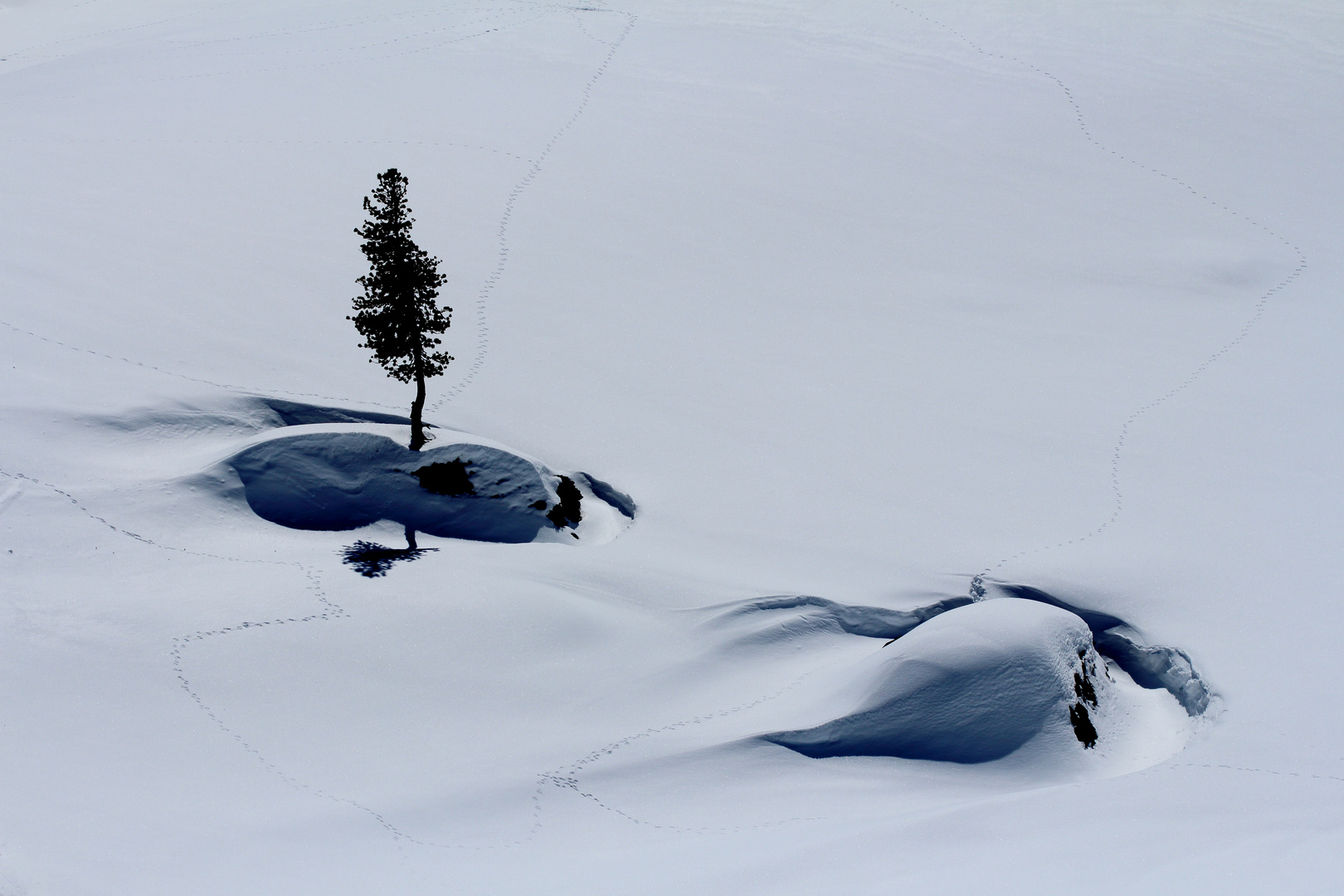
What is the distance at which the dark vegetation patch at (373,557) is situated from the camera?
59.5 feet

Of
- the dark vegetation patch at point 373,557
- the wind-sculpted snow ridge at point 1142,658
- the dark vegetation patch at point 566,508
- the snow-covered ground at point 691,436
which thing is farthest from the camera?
the dark vegetation patch at point 566,508

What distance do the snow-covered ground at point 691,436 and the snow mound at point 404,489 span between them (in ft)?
0.94

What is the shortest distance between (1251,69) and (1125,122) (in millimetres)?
7273

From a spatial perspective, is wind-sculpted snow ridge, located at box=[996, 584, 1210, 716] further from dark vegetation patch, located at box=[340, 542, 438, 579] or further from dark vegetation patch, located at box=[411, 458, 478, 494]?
dark vegetation patch, located at box=[340, 542, 438, 579]

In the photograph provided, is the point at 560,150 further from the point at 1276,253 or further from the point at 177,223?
the point at 1276,253

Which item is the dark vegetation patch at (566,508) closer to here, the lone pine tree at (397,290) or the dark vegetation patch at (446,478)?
the dark vegetation patch at (446,478)

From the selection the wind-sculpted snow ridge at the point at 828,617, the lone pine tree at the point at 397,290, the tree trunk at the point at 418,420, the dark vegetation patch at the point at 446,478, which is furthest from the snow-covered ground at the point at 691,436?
the lone pine tree at the point at 397,290

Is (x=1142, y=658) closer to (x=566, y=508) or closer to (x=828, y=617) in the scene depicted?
(x=828, y=617)

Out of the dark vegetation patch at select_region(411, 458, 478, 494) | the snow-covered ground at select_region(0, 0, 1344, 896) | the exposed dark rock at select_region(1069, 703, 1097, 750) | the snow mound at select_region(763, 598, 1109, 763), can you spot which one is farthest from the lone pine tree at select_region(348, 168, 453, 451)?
the exposed dark rock at select_region(1069, 703, 1097, 750)

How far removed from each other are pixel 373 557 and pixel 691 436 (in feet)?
27.0

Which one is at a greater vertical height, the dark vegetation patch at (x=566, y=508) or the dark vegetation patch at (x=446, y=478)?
the dark vegetation patch at (x=446, y=478)

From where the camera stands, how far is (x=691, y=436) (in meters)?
24.5

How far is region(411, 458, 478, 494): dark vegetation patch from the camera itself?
65.8 feet

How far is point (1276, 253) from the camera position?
1323 inches
